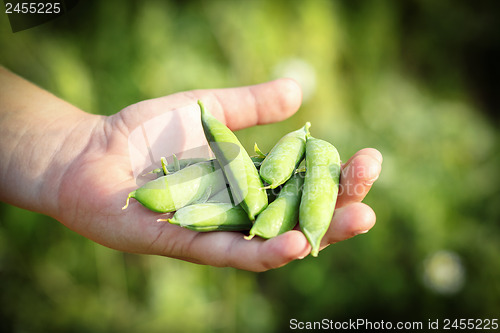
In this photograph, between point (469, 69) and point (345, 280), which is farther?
point (469, 69)

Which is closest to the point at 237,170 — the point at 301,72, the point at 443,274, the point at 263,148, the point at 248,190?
the point at 248,190

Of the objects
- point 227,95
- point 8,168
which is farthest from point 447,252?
point 8,168

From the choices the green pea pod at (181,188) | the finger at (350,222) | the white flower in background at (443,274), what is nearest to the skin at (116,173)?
the finger at (350,222)

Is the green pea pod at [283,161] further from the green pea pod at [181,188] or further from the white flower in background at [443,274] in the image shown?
the white flower in background at [443,274]

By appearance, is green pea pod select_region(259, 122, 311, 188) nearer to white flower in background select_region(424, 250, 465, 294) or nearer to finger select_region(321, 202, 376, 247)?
finger select_region(321, 202, 376, 247)

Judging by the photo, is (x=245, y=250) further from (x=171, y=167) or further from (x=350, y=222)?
(x=171, y=167)

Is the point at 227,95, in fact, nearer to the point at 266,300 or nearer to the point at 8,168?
the point at 8,168
